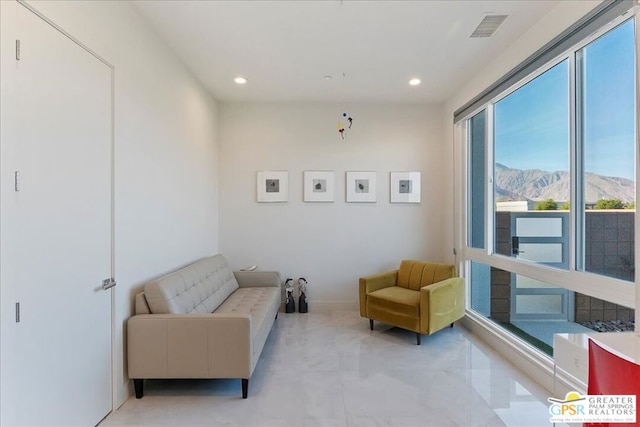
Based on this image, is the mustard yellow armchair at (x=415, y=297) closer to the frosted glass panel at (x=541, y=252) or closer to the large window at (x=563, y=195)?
the large window at (x=563, y=195)

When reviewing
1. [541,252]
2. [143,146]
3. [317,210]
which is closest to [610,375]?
[541,252]

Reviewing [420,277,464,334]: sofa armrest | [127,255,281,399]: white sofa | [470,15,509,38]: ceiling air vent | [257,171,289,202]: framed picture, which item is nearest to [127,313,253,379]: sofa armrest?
[127,255,281,399]: white sofa

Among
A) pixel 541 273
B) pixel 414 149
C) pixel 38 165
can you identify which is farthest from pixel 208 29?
pixel 541 273

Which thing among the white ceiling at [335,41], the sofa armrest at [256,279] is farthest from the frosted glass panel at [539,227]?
the sofa armrest at [256,279]

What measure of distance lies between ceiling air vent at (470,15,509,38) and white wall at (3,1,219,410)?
278 centimetres

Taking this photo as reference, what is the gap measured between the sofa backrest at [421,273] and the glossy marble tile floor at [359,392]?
0.72 meters

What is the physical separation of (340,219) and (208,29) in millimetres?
2752

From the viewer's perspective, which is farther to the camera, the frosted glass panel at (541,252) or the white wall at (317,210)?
the white wall at (317,210)

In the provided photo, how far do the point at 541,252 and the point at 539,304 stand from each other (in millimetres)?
467

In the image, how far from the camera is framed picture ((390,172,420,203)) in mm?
4375

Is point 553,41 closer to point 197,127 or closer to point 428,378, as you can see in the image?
point 428,378

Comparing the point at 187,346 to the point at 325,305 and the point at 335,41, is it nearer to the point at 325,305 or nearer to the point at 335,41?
the point at 325,305

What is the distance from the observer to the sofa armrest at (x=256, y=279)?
3932 millimetres

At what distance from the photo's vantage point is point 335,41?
9.04 feet
